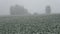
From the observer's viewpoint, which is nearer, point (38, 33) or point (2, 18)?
point (38, 33)

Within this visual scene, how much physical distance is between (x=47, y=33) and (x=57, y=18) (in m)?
1.43

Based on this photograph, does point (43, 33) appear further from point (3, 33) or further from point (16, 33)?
point (3, 33)

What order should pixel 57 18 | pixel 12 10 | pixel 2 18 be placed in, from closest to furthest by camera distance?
pixel 57 18, pixel 2 18, pixel 12 10

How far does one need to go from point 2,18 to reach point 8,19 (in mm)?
212

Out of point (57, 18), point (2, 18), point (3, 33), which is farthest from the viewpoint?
point (2, 18)

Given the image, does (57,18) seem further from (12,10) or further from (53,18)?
(12,10)

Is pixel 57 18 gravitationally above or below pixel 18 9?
below

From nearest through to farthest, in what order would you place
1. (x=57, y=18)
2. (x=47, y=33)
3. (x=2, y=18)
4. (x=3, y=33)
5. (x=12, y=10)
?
(x=47, y=33), (x=3, y=33), (x=57, y=18), (x=2, y=18), (x=12, y=10)

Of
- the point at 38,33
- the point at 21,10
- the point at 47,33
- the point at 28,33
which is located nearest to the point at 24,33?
the point at 28,33

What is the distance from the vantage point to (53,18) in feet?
11.2

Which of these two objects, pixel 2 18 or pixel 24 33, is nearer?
pixel 24 33

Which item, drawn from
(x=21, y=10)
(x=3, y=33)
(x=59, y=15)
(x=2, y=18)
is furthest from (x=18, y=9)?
(x=3, y=33)

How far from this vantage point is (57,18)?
333 cm

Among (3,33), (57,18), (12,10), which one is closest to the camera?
(3,33)
